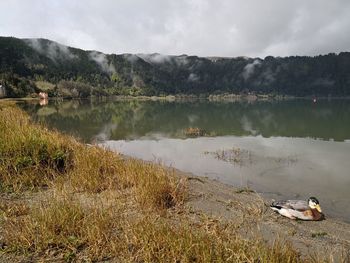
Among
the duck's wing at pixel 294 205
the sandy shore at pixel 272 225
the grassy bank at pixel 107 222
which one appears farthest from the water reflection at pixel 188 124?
the duck's wing at pixel 294 205

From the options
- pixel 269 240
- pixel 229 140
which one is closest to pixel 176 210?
pixel 269 240

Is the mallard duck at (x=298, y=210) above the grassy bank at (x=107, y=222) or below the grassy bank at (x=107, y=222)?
below

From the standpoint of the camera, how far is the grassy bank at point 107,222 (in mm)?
5855

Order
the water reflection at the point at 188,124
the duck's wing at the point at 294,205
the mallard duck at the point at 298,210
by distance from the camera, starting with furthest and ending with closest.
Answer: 1. the water reflection at the point at 188,124
2. the duck's wing at the point at 294,205
3. the mallard duck at the point at 298,210

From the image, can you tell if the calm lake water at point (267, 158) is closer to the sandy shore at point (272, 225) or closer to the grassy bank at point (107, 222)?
the sandy shore at point (272, 225)

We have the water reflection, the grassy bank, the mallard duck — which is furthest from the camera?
the water reflection

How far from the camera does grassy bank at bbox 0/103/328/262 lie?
5.86 metres

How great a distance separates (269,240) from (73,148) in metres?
8.71

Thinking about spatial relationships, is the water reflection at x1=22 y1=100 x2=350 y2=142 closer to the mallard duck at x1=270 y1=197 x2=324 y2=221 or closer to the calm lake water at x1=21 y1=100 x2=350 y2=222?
the calm lake water at x1=21 y1=100 x2=350 y2=222

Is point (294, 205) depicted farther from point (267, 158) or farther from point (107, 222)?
point (267, 158)

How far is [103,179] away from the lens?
1098 centimetres

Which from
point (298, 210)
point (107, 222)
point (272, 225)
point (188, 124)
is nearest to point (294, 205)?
point (298, 210)

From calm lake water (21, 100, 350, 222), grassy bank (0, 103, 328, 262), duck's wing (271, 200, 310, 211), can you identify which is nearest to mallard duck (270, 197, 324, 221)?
duck's wing (271, 200, 310, 211)

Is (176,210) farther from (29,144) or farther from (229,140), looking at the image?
(229,140)
